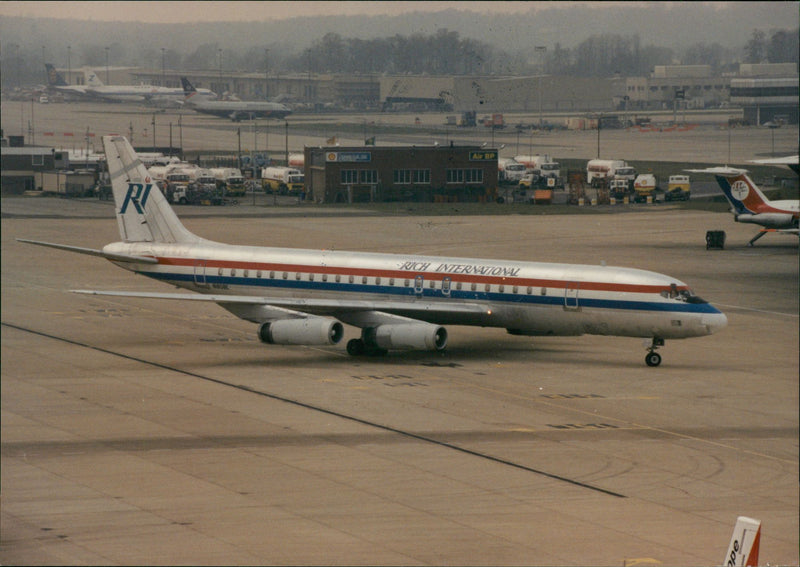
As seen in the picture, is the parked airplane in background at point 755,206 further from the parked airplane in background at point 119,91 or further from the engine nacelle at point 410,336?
the engine nacelle at point 410,336

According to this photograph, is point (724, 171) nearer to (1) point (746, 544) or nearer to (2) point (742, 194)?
(2) point (742, 194)

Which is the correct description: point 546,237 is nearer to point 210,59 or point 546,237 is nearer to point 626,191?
point 626,191

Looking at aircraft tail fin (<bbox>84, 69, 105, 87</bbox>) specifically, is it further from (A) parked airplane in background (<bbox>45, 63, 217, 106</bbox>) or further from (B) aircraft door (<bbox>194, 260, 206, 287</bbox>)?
(B) aircraft door (<bbox>194, 260, 206, 287</bbox>)

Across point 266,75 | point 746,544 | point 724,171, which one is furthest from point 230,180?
point 746,544

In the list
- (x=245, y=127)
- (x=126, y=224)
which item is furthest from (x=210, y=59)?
(x=126, y=224)

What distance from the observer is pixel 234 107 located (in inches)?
659

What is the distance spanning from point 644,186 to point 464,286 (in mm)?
9107

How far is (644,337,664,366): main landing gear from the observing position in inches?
973

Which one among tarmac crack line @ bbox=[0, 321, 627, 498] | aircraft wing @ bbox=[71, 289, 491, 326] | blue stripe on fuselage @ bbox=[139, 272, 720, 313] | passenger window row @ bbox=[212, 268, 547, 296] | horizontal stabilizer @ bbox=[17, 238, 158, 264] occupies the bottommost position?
tarmac crack line @ bbox=[0, 321, 627, 498]

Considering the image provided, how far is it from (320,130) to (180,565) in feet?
21.6

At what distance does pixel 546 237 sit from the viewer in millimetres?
19688

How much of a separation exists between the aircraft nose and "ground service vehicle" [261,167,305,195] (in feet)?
31.3

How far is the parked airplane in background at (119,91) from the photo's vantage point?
51.5ft

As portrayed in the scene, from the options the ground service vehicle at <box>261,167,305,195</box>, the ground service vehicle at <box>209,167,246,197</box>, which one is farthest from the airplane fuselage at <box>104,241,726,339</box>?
the ground service vehicle at <box>261,167,305,195</box>
